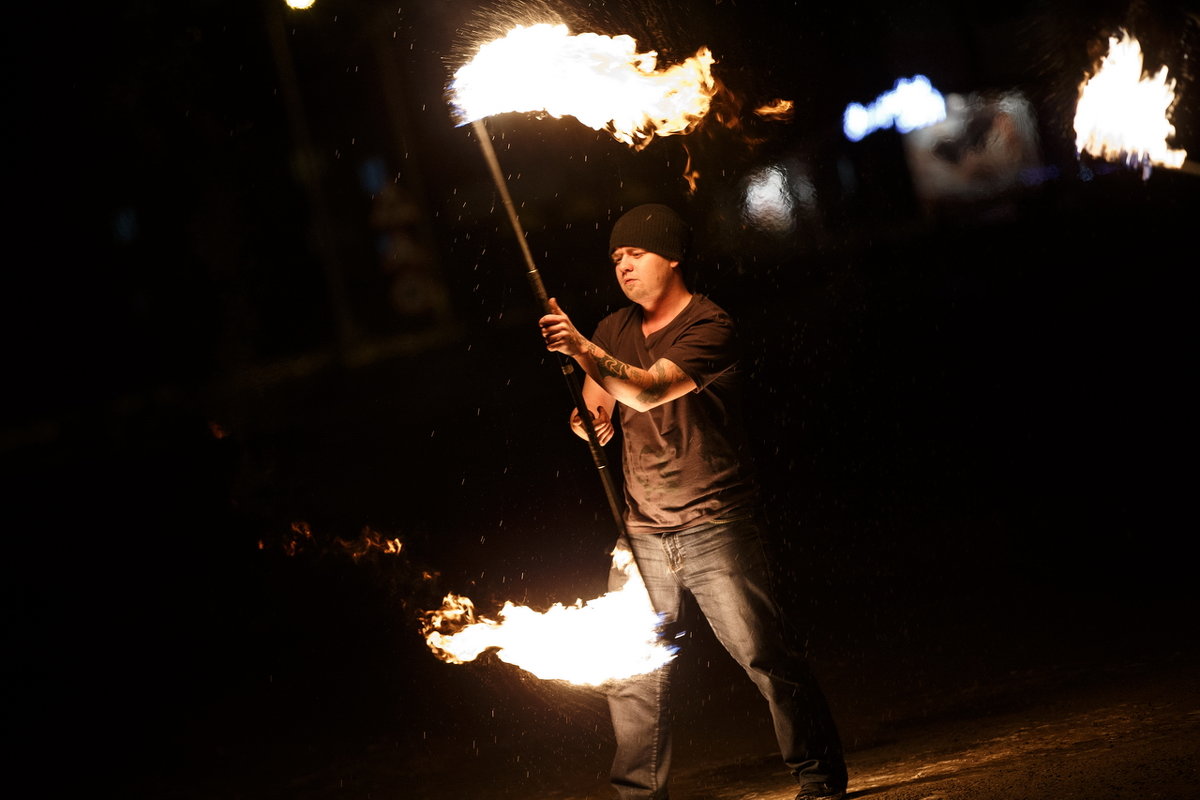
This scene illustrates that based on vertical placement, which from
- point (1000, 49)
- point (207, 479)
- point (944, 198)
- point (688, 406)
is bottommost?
point (688, 406)

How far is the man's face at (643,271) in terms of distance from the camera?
4027 mm

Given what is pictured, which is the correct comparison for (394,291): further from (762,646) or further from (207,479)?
(762,646)

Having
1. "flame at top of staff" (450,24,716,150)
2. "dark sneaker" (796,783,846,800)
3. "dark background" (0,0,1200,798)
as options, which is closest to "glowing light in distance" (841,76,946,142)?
"dark background" (0,0,1200,798)

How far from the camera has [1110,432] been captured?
34.3ft

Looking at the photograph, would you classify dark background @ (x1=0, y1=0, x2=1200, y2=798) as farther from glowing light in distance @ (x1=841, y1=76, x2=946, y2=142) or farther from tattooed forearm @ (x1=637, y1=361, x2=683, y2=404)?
tattooed forearm @ (x1=637, y1=361, x2=683, y2=404)

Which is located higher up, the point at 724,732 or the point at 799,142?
the point at 799,142

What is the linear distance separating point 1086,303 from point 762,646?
12718mm

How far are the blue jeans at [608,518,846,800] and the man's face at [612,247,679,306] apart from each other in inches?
32.5

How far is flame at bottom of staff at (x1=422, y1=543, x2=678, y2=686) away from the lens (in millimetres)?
4008

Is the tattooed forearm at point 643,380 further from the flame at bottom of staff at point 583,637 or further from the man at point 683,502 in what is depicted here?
the flame at bottom of staff at point 583,637

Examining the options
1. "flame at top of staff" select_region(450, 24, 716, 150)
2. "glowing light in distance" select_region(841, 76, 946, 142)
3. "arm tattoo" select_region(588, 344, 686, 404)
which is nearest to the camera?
"arm tattoo" select_region(588, 344, 686, 404)

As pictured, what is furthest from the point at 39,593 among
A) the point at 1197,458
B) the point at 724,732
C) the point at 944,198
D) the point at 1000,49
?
the point at 1000,49

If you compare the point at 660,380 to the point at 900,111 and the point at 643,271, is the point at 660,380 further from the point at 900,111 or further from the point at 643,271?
the point at 900,111

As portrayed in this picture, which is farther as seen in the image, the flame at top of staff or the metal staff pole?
the flame at top of staff
